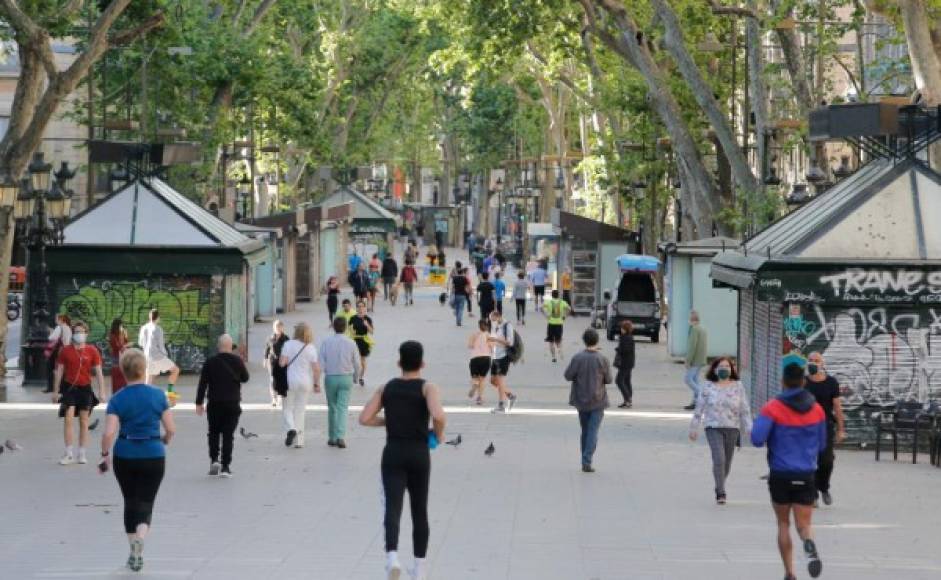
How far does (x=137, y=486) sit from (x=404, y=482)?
6.86ft

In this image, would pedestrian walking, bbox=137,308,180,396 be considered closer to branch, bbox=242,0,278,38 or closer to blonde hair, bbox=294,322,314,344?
blonde hair, bbox=294,322,314,344

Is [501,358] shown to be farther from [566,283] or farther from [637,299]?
[566,283]

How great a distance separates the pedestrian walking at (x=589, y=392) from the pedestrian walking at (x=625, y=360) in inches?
307

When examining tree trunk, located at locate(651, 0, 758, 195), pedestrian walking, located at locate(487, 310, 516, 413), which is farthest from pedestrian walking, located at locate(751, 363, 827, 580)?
Result: tree trunk, located at locate(651, 0, 758, 195)

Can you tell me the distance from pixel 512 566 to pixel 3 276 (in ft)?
57.4

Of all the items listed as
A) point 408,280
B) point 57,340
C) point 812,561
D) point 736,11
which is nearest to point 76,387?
point 57,340

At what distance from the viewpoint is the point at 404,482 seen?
11367 mm

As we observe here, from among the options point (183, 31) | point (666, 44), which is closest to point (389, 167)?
point (183, 31)

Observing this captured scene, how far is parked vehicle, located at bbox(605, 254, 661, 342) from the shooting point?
42406 millimetres

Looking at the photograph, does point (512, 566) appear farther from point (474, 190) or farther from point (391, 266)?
point (474, 190)

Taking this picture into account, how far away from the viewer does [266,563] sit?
1278cm

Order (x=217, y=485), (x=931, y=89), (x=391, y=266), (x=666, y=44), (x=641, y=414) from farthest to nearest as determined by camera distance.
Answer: (x=391, y=266), (x=666, y=44), (x=641, y=414), (x=931, y=89), (x=217, y=485)

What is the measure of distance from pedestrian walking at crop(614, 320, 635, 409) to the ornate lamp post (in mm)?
8565

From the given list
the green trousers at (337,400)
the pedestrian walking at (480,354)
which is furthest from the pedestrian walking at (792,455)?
the pedestrian walking at (480,354)
